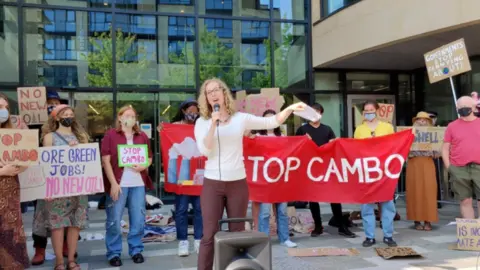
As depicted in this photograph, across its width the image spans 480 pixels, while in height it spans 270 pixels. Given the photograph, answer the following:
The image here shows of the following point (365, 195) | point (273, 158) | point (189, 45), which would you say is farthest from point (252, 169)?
point (189, 45)

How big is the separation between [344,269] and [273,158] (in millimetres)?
1678

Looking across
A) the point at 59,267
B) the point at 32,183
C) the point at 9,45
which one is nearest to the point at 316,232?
the point at 59,267

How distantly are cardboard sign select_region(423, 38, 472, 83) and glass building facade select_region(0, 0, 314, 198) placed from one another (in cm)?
413

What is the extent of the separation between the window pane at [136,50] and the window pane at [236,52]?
115cm

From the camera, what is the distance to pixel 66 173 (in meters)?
4.62

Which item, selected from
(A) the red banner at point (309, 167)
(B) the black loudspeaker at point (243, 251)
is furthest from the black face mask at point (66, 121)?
(B) the black loudspeaker at point (243, 251)

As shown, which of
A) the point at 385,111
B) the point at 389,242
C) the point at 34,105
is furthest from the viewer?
the point at 385,111

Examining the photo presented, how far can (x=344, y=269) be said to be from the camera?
4738 millimetres

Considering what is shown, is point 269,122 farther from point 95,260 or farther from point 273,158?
point 95,260

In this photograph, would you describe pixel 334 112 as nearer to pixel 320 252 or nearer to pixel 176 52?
pixel 176 52

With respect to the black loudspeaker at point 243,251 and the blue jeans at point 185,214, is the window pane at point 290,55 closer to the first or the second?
the blue jeans at point 185,214

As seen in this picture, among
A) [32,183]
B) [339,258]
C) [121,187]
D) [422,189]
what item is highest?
[32,183]

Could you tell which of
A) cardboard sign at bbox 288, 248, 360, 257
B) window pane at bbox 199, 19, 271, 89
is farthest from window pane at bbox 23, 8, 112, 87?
cardboard sign at bbox 288, 248, 360, 257

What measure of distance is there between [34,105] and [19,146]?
2143mm
